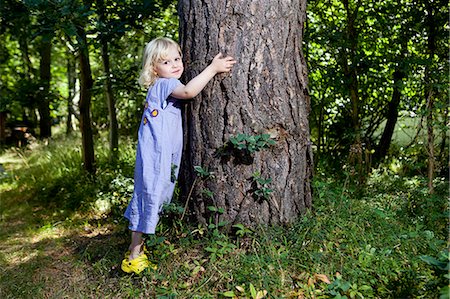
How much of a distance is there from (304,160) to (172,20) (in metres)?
3.91

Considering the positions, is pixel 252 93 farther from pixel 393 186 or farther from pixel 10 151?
pixel 10 151

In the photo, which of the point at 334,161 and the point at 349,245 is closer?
the point at 349,245

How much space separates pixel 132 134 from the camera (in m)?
8.52

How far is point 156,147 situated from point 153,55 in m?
0.64


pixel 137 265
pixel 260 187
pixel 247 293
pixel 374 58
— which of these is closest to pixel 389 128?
pixel 374 58

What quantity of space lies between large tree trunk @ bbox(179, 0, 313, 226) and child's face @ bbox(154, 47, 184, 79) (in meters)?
0.06

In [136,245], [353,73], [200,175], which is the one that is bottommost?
[136,245]

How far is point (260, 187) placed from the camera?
9.42ft

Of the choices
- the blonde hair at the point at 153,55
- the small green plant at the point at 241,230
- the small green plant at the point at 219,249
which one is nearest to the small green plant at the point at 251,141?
the small green plant at the point at 241,230

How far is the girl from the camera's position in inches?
114

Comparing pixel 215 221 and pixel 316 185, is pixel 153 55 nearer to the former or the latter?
pixel 215 221

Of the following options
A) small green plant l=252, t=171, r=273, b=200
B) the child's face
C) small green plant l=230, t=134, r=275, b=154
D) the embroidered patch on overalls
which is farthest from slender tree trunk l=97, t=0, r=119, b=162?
small green plant l=252, t=171, r=273, b=200

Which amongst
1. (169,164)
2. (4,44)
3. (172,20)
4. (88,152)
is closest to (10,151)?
(4,44)

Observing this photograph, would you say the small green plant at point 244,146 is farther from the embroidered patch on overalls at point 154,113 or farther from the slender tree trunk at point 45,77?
the slender tree trunk at point 45,77
